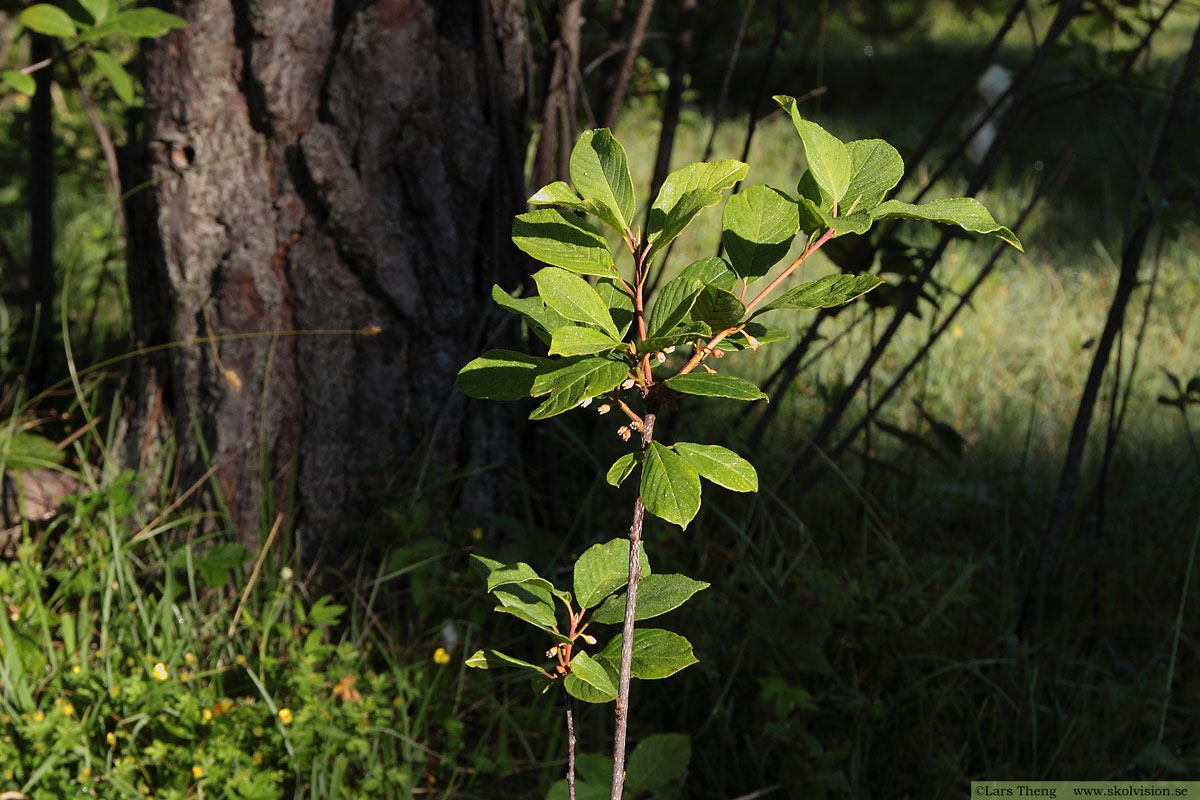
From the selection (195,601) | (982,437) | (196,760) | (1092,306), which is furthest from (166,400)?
(1092,306)

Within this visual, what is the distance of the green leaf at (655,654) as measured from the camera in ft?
2.93

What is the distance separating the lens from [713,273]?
873mm

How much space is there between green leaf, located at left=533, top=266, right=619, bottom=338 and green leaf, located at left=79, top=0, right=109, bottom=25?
1.30 meters

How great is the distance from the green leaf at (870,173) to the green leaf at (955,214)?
25 millimetres

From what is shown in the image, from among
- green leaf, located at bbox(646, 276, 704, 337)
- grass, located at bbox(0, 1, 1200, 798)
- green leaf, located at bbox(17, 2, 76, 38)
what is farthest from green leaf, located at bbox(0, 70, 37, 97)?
green leaf, located at bbox(646, 276, 704, 337)

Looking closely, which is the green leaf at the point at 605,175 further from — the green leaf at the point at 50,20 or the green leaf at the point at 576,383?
the green leaf at the point at 50,20

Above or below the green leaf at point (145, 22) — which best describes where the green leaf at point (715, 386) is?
below

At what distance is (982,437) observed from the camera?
294 cm

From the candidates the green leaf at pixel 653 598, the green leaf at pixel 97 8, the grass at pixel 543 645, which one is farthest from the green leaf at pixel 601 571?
the green leaf at pixel 97 8

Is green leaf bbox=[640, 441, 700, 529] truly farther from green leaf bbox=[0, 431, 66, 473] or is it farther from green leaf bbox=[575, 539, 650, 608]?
green leaf bbox=[0, 431, 66, 473]

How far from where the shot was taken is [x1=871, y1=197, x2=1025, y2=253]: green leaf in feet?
2.49

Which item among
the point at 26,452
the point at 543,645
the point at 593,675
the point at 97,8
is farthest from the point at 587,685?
the point at 26,452

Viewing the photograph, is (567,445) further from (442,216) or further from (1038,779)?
(1038,779)

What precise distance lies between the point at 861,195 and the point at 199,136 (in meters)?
1.43
